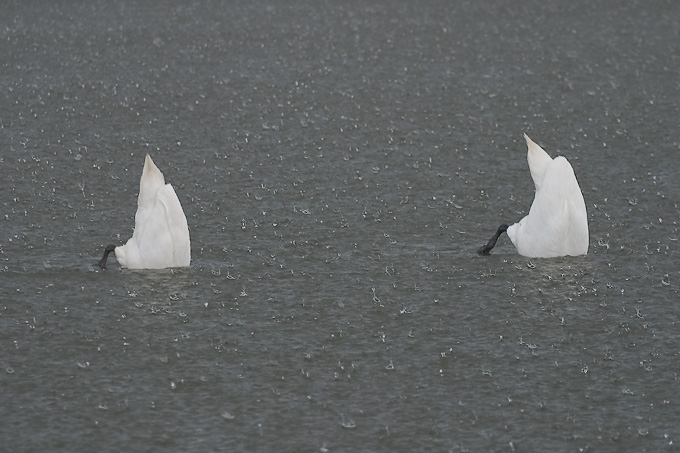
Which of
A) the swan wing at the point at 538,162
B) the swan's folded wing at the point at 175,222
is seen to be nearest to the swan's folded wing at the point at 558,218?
the swan wing at the point at 538,162

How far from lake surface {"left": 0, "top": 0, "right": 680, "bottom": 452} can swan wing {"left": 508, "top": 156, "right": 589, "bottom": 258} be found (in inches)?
8.4

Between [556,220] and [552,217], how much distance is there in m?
0.05

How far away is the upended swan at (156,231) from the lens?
41.1 feet

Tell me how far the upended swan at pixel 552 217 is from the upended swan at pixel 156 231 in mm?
3109

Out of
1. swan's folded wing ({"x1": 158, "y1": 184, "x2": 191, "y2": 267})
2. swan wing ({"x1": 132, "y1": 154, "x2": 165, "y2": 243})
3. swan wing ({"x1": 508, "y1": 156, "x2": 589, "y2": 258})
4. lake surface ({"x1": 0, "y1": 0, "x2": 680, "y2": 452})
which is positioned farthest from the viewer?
swan wing ({"x1": 508, "y1": 156, "x2": 589, "y2": 258})

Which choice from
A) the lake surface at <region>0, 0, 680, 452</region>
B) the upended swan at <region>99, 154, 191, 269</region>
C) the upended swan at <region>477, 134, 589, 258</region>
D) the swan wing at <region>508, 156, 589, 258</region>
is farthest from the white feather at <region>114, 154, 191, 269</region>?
the swan wing at <region>508, 156, 589, 258</region>

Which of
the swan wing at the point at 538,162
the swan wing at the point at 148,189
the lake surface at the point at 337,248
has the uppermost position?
the swan wing at the point at 148,189

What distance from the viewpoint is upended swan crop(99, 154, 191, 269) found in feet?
41.1

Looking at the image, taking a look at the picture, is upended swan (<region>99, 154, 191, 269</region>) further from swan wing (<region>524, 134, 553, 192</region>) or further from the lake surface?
swan wing (<region>524, 134, 553, 192</region>)

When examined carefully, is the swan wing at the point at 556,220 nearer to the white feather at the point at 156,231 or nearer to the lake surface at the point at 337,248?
the lake surface at the point at 337,248

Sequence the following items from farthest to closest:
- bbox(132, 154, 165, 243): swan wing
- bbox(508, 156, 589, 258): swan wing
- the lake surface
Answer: bbox(508, 156, 589, 258): swan wing, bbox(132, 154, 165, 243): swan wing, the lake surface

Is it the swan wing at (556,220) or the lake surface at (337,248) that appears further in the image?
the swan wing at (556,220)

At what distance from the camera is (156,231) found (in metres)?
12.6

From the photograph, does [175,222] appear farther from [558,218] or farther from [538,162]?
[558,218]
